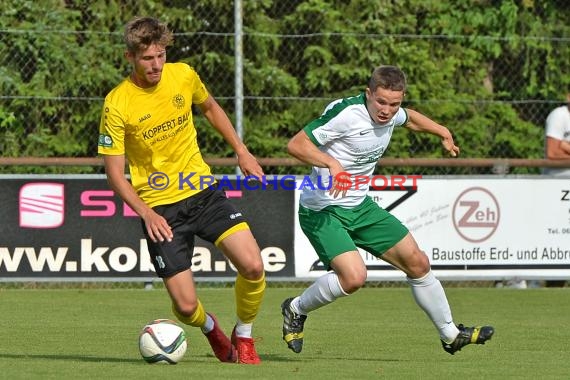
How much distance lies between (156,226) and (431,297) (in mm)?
1801

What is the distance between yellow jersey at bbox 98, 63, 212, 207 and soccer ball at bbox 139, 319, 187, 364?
2.35ft

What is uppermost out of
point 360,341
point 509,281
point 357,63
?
point 357,63

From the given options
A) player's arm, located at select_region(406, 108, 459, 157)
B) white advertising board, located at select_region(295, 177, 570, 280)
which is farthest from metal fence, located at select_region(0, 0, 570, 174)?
player's arm, located at select_region(406, 108, 459, 157)

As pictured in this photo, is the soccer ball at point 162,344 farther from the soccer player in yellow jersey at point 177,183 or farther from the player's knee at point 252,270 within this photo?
the player's knee at point 252,270

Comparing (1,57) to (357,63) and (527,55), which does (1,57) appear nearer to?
(357,63)

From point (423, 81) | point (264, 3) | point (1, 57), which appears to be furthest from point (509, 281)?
point (1, 57)

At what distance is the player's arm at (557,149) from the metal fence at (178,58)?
9.7 inches

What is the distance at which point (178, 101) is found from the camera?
25.5 feet

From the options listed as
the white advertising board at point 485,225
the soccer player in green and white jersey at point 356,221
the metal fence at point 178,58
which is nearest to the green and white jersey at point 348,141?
the soccer player in green and white jersey at point 356,221

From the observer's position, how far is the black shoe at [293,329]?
8.05 m

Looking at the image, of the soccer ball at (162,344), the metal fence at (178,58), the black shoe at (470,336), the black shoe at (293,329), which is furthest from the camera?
the metal fence at (178,58)

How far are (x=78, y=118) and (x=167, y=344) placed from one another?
24.1 feet

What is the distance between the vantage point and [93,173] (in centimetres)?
1416

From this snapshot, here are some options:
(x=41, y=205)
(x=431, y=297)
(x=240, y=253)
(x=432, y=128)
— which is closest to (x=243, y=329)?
(x=240, y=253)
